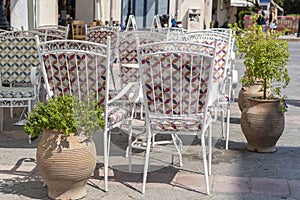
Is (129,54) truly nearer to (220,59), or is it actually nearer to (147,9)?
(220,59)

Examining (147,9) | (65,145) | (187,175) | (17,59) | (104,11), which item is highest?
(147,9)

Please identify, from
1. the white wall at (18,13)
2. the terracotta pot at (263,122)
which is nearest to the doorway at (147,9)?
the white wall at (18,13)

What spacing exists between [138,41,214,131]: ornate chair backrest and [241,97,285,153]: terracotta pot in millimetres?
1126

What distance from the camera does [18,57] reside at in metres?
5.53

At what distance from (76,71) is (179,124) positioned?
0.89m

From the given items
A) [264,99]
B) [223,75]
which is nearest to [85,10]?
[223,75]

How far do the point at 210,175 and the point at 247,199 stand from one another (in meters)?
0.59

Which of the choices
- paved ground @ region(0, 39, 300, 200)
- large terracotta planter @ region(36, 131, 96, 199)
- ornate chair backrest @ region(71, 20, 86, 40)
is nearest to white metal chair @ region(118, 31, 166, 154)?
paved ground @ region(0, 39, 300, 200)

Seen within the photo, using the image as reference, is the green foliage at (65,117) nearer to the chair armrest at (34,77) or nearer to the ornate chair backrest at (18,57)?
the chair armrest at (34,77)

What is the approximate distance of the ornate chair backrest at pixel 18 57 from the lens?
552 cm

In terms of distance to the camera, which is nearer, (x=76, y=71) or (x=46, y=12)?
(x=76, y=71)

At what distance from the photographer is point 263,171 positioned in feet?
14.9

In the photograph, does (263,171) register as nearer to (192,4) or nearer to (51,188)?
(51,188)

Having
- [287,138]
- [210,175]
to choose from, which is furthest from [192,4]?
[210,175]
